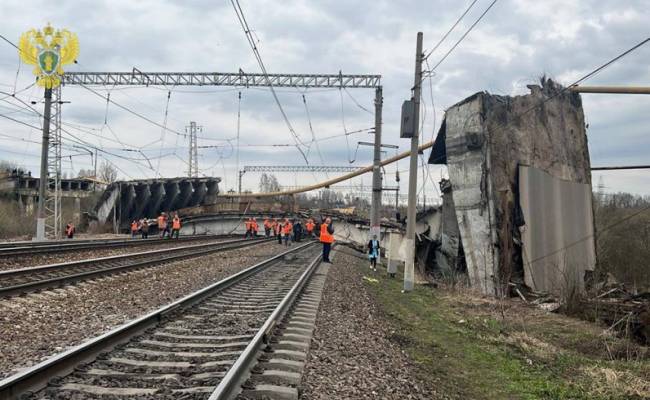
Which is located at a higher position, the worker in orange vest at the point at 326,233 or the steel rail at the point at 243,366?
the worker in orange vest at the point at 326,233

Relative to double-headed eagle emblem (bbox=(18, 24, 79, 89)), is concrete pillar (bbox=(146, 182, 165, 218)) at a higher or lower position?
lower

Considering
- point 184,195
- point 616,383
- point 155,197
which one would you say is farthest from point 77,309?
point 184,195

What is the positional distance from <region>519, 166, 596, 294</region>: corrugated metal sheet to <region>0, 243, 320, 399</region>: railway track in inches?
437

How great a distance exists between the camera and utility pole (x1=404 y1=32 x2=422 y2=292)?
48.5ft

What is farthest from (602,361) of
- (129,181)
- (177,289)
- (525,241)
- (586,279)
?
(129,181)

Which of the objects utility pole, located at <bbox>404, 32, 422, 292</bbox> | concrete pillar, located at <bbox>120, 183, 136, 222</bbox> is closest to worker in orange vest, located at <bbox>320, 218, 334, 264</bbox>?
utility pole, located at <bbox>404, 32, 422, 292</bbox>

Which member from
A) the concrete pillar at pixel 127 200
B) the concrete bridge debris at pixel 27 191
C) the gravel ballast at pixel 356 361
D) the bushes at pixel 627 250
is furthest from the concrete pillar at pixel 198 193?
the gravel ballast at pixel 356 361

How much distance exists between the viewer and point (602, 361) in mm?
8344

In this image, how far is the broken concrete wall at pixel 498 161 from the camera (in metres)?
17.7

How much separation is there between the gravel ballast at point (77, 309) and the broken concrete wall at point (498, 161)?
8.92 metres

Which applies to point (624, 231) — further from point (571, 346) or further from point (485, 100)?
point (571, 346)

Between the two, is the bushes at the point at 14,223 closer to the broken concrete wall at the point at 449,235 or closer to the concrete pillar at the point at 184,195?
the concrete pillar at the point at 184,195

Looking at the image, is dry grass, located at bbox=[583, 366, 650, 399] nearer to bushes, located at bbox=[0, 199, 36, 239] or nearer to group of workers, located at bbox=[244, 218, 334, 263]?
group of workers, located at bbox=[244, 218, 334, 263]

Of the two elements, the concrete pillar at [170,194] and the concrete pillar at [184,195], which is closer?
the concrete pillar at [170,194]
